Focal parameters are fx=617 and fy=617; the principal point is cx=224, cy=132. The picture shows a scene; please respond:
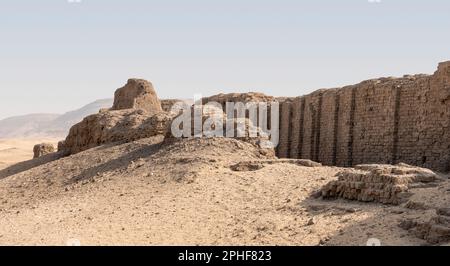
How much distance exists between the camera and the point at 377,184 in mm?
10703

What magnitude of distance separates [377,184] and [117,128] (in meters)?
11.9

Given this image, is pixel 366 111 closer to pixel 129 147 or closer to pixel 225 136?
pixel 225 136

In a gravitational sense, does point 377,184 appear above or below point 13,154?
above

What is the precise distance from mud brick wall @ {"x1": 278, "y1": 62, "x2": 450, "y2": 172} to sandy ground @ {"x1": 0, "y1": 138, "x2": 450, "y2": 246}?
379 centimetres

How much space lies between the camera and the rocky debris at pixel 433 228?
8146 mm

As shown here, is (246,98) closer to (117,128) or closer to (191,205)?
(117,128)

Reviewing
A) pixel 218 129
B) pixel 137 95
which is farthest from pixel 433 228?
pixel 137 95

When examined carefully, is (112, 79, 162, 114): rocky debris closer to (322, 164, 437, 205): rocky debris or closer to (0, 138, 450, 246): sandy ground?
(0, 138, 450, 246): sandy ground

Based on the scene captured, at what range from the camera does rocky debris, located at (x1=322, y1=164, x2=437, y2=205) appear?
34.0ft

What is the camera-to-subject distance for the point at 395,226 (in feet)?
29.9

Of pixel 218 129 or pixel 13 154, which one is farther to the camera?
pixel 13 154

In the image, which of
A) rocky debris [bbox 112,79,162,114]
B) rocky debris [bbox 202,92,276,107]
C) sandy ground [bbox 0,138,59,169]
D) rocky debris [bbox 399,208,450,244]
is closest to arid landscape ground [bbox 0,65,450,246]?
rocky debris [bbox 399,208,450,244]

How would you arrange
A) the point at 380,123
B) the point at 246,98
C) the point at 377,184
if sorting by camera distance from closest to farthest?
the point at 377,184, the point at 380,123, the point at 246,98

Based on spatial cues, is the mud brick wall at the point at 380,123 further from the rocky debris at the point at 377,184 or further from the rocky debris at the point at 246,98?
the rocky debris at the point at 246,98
